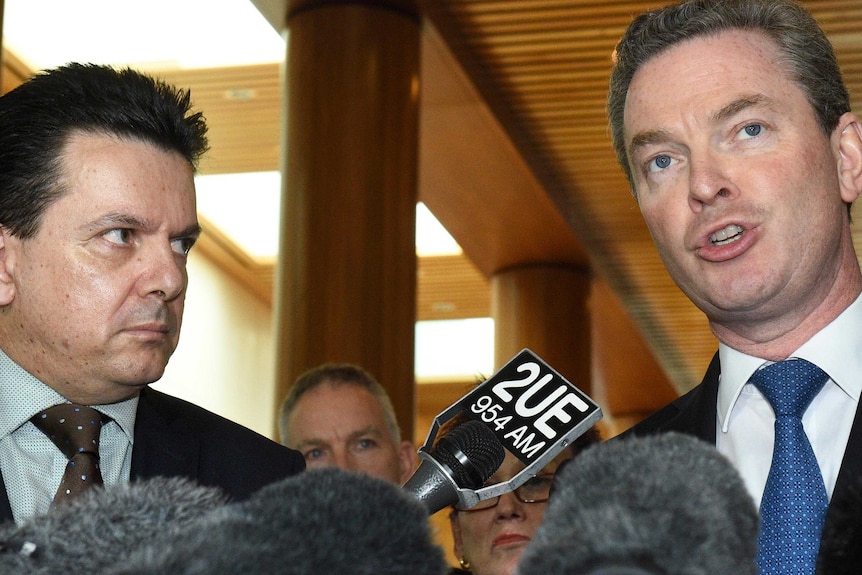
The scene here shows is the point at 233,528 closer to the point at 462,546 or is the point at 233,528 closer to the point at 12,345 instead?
the point at 12,345

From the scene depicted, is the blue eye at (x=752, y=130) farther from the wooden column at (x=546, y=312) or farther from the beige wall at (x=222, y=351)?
the beige wall at (x=222, y=351)

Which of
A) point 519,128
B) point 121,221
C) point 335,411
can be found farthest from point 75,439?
point 519,128

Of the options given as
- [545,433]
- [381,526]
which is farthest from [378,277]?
[381,526]

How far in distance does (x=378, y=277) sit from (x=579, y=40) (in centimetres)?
236

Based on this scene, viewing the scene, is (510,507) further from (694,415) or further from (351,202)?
(351,202)

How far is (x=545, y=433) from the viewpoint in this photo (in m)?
1.46

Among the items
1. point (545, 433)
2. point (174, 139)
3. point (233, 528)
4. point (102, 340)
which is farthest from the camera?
point (174, 139)

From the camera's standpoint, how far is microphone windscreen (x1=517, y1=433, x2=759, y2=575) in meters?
0.56

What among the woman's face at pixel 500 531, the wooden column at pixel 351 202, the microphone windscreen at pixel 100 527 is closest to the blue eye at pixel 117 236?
the microphone windscreen at pixel 100 527

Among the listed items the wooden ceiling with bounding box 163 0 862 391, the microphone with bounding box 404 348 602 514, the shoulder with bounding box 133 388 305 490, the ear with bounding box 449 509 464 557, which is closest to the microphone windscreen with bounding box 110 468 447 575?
the microphone with bounding box 404 348 602 514

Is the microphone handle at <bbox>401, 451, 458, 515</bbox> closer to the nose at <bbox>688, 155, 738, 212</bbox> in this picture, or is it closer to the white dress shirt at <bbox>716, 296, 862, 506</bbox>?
the white dress shirt at <bbox>716, 296, 862, 506</bbox>

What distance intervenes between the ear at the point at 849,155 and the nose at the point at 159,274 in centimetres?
110

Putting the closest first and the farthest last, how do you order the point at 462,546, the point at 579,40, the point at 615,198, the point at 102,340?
the point at 102,340 < the point at 462,546 < the point at 579,40 < the point at 615,198

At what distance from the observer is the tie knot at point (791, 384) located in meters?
1.60
